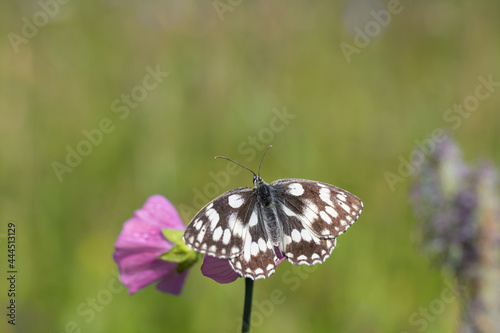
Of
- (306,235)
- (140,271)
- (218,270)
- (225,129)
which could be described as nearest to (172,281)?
(140,271)

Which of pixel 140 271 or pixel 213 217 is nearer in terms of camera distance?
pixel 213 217

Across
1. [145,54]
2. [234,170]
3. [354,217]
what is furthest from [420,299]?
[145,54]

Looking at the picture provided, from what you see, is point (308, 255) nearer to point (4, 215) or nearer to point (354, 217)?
point (354, 217)

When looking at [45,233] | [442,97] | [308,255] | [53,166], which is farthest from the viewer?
[442,97]

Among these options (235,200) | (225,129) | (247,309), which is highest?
(225,129)

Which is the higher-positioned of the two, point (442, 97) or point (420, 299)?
point (442, 97)

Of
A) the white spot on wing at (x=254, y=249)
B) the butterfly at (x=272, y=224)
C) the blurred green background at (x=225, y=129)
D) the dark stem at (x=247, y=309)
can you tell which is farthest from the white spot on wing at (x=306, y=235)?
the blurred green background at (x=225, y=129)

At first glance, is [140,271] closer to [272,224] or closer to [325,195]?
[272,224]
